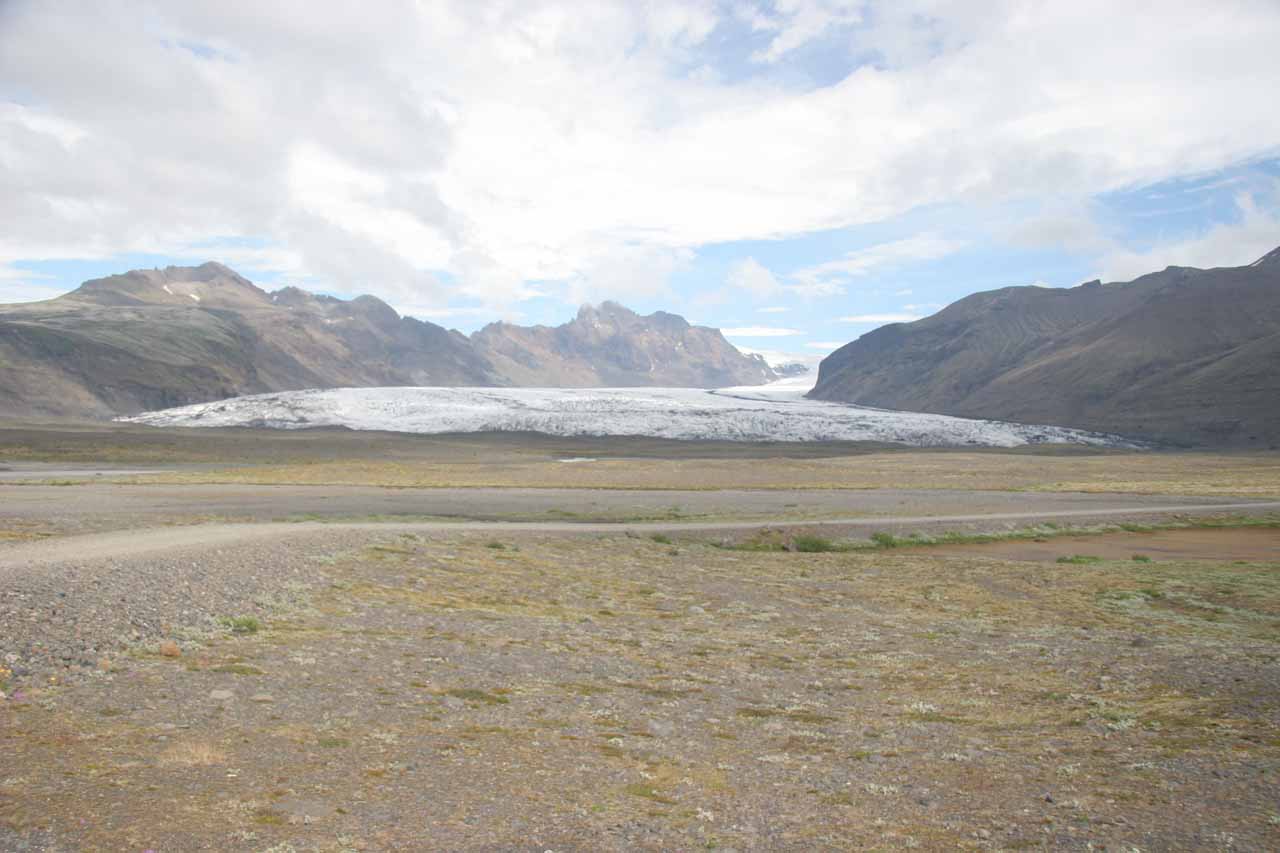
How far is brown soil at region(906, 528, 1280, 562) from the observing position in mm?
32500

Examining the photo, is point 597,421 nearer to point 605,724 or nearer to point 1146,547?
point 1146,547

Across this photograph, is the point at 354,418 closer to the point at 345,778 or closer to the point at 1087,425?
the point at 345,778

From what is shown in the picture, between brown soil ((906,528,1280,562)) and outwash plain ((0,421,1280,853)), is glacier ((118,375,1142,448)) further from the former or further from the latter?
outwash plain ((0,421,1280,853))

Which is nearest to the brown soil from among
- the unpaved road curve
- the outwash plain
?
the outwash plain

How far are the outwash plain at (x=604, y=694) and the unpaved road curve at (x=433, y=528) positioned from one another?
33cm

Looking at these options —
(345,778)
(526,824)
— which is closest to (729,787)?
(526,824)

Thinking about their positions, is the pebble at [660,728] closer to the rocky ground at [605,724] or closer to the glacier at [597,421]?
the rocky ground at [605,724]

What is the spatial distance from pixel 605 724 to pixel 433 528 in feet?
67.5

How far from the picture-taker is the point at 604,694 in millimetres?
11492

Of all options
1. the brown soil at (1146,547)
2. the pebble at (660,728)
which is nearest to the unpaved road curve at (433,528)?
the brown soil at (1146,547)

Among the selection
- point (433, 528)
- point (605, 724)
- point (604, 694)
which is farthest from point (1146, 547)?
point (605, 724)

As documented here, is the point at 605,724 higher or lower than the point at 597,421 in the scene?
lower

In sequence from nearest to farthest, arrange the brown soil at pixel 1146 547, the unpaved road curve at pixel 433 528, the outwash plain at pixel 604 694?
1. the outwash plain at pixel 604 694
2. the unpaved road curve at pixel 433 528
3. the brown soil at pixel 1146 547

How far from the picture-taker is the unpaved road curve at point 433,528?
1742 centimetres
